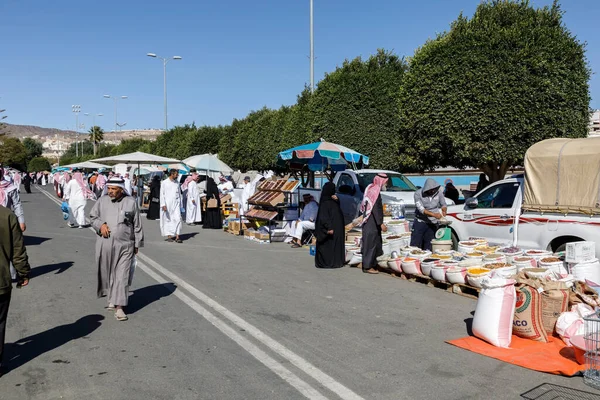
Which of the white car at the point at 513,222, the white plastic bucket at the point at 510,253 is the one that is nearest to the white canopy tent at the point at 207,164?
the white car at the point at 513,222

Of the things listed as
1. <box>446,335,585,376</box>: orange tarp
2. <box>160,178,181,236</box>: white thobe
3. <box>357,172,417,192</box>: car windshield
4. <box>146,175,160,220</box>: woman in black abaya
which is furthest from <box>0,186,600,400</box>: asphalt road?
<box>146,175,160,220</box>: woman in black abaya

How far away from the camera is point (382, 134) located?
26.8 meters

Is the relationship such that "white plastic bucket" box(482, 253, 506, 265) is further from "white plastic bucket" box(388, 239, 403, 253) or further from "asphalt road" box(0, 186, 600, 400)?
"white plastic bucket" box(388, 239, 403, 253)

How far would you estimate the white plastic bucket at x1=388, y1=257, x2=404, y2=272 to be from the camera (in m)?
10.2

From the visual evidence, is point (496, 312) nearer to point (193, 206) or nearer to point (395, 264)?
point (395, 264)

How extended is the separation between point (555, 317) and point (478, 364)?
1.42 m

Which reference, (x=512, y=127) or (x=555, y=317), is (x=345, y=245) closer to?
(x=555, y=317)

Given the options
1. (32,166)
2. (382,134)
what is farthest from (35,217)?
(32,166)

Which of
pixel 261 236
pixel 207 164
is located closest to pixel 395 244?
pixel 261 236

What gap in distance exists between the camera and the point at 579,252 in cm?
794

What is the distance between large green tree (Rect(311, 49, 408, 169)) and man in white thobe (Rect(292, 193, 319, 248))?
12023mm

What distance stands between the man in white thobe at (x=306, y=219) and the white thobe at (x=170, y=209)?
3432 mm

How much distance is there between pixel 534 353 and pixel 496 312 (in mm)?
567

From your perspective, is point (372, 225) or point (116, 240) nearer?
point (116, 240)
